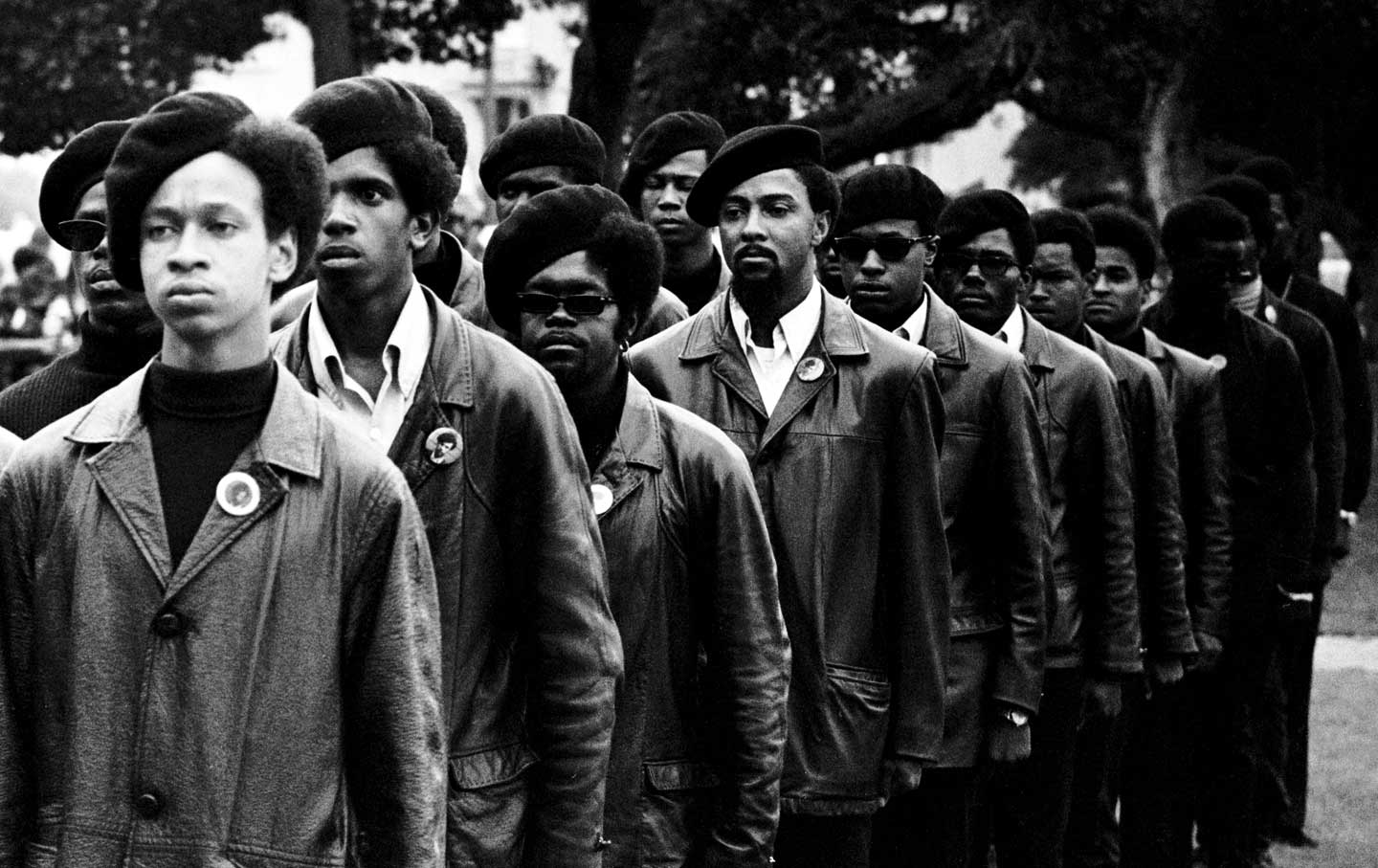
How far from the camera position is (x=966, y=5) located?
73.0ft

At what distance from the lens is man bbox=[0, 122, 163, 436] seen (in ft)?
18.9

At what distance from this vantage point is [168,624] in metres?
3.64

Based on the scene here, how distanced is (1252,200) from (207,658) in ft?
27.8

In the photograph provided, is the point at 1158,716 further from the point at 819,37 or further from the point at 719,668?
the point at 819,37

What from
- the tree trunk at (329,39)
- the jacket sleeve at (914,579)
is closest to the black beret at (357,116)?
the jacket sleeve at (914,579)

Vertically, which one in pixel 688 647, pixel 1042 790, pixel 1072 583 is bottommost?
pixel 1042 790

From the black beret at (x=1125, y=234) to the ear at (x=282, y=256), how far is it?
6070 mm

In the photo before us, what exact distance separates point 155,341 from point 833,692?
190cm

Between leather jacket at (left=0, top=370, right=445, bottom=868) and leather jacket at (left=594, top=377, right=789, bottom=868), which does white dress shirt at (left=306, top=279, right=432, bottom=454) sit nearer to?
leather jacket at (left=0, top=370, right=445, bottom=868)

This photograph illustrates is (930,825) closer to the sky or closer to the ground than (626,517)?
closer to the ground

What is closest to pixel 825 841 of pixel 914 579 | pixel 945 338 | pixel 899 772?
pixel 899 772

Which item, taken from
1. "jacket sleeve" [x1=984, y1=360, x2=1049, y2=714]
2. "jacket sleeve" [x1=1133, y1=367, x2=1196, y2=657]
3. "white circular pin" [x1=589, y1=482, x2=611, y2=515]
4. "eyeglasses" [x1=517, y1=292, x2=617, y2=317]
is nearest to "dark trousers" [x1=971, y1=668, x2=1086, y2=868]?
"jacket sleeve" [x1=1133, y1=367, x2=1196, y2=657]

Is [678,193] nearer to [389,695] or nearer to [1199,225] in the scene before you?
[1199,225]

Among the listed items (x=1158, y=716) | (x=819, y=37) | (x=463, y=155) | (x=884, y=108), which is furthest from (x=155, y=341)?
(x=819, y=37)
